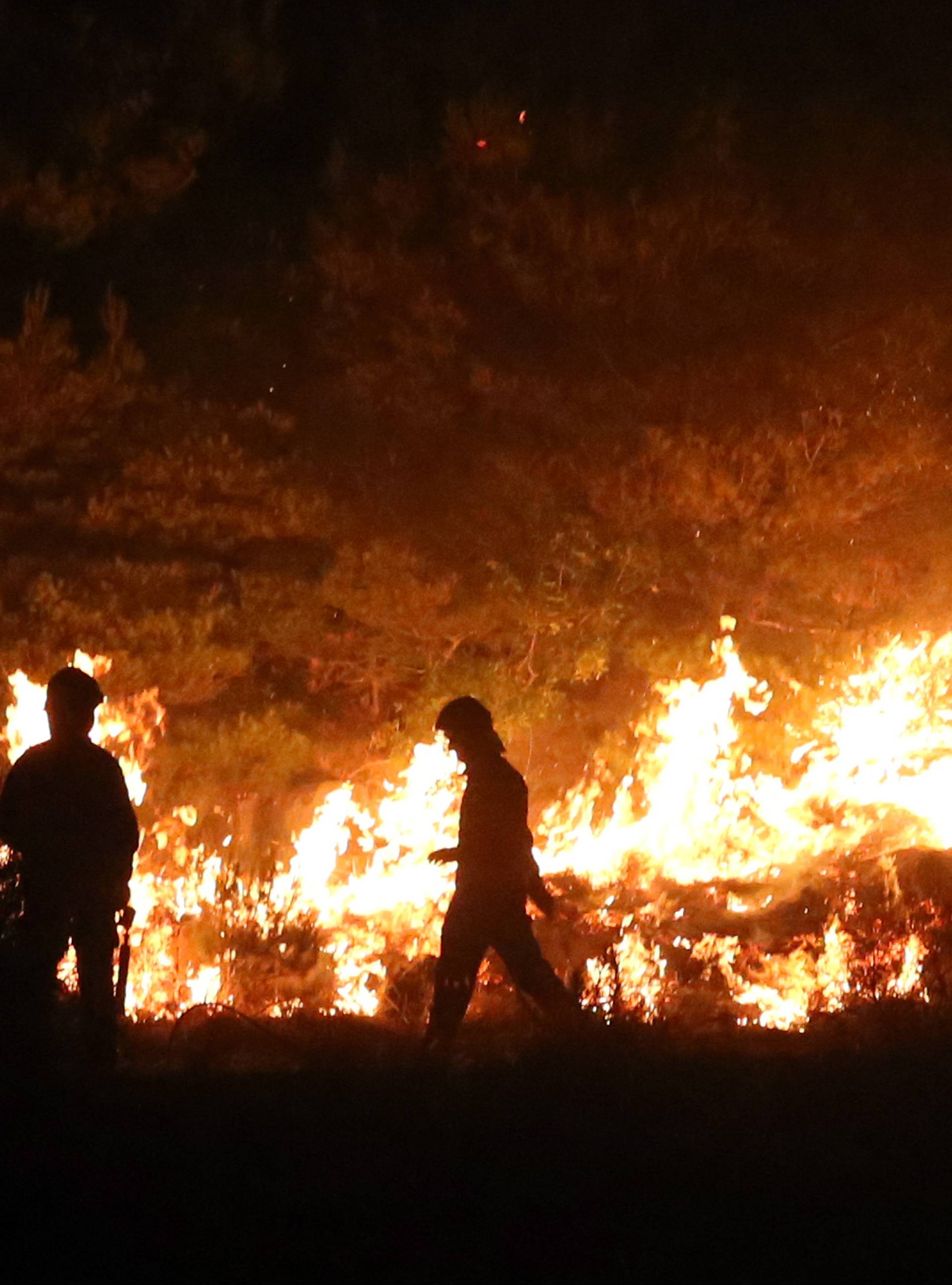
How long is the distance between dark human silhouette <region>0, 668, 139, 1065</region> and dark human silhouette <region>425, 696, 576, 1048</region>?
1414 mm

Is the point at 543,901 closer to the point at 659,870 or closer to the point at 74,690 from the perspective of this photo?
the point at 74,690

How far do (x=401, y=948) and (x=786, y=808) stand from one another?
117 inches

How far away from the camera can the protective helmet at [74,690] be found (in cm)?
636

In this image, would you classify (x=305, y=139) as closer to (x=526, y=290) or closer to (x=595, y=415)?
(x=526, y=290)

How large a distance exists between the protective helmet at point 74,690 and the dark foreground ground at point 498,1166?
4.82ft

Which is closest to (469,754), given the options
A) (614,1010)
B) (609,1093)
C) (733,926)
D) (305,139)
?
(614,1010)

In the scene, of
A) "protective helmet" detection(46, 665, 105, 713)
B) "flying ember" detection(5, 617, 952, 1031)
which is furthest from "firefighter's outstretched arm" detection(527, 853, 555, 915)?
"protective helmet" detection(46, 665, 105, 713)

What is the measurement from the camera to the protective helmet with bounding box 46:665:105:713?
6359 mm

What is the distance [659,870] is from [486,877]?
342 centimetres

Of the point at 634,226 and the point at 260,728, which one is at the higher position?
the point at 634,226

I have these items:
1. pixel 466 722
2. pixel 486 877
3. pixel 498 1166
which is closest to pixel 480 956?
pixel 486 877

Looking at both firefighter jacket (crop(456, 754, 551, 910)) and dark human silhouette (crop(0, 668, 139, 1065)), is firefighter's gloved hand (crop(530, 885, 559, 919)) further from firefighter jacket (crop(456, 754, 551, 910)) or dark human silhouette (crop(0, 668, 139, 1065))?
dark human silhouette (crop(0, 668, 139, 1065))

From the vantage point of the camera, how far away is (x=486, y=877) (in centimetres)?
Result: 695

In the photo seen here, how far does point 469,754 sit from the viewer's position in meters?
7.03
